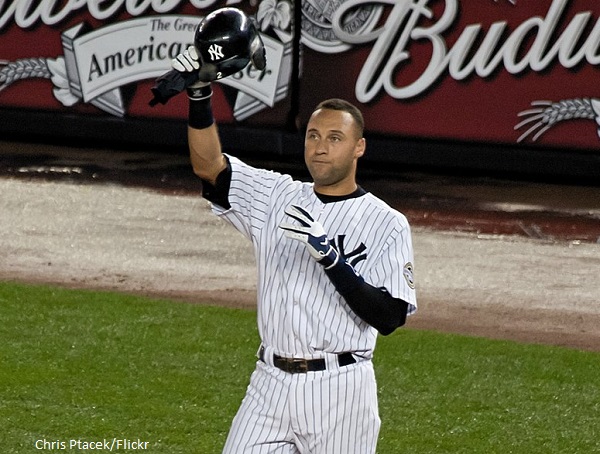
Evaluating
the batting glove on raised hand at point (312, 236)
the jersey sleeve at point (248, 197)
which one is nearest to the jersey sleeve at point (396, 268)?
the batting glove on raised hand at point (312, 236)

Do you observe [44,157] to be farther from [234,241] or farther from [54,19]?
[234,241]

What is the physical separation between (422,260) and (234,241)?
1661 mm

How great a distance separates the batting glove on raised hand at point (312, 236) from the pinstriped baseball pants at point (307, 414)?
1.51ft

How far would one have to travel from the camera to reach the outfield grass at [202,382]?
6.71 m

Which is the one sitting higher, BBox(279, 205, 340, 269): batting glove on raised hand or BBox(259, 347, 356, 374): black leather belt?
BBox(279, 205, 340, 269): batting glove on raised hand

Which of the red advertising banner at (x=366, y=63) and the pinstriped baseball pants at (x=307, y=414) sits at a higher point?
the red advertising banner at (x=366, y=63)

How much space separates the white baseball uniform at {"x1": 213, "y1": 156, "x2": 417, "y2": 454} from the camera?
421cm

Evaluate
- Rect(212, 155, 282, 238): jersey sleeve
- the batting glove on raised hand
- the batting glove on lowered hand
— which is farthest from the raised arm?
the batting glove on raised hand

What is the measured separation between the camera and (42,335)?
827 centimetres

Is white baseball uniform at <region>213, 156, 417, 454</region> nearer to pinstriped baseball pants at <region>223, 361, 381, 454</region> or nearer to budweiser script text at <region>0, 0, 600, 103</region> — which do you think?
pinstriped baseball pants at <region>223, 361, 381, 454</region>

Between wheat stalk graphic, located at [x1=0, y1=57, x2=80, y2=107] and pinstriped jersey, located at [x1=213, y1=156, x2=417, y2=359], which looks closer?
pinstriped jersey, located at [x1=213, y1=156, x2=417, y2=359]

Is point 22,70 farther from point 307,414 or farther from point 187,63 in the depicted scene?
point 307,414

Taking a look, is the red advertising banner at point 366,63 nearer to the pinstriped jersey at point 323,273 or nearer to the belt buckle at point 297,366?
the pinstriped jersey at point 323,273

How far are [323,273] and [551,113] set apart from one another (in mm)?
9969
